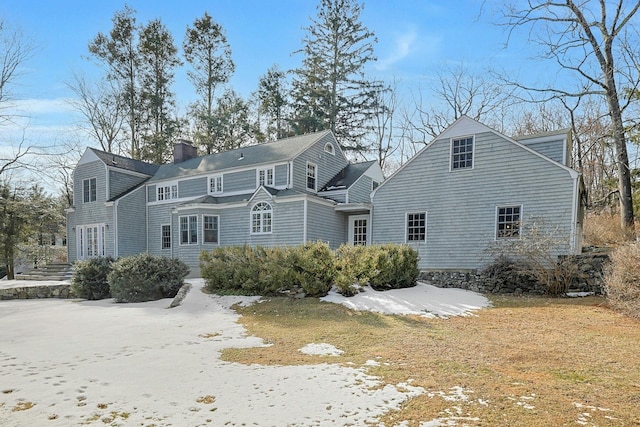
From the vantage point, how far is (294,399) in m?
3.33

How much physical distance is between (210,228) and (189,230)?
3.44 ft

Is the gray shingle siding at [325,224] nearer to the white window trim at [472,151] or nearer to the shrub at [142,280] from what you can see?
the white window trim at [472,151]

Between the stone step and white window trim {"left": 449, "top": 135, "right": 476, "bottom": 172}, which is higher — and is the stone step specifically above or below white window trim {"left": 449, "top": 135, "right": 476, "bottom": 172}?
below

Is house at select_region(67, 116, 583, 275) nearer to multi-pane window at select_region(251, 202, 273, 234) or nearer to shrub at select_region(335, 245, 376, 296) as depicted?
multi-pane window at select_region(251, 202, 273, 234)

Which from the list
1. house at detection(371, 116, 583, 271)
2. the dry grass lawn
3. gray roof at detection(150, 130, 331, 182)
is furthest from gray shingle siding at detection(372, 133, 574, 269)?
gray roof at detection(150, 130, 331, 182)

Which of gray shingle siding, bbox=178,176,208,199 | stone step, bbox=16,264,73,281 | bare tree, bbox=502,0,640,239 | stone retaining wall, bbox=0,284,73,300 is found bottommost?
stone step, bbox=16,264,73,281

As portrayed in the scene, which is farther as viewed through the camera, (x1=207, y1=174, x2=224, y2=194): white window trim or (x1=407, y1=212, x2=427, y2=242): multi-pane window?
(x1=207, y1=174, x2=224, y2=194): white window trim

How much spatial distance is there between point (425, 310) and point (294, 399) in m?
5.25

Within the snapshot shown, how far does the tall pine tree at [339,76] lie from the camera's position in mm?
26672

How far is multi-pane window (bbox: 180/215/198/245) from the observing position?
56.1 ft

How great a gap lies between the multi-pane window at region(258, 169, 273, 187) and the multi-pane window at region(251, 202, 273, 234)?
153 centimetres

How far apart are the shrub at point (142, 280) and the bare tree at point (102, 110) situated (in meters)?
21.9

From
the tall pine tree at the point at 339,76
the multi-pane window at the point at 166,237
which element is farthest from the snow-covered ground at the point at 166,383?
the tall pine tree at the point at 339,76

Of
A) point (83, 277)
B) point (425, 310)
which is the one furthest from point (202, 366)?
point (83, 277)
